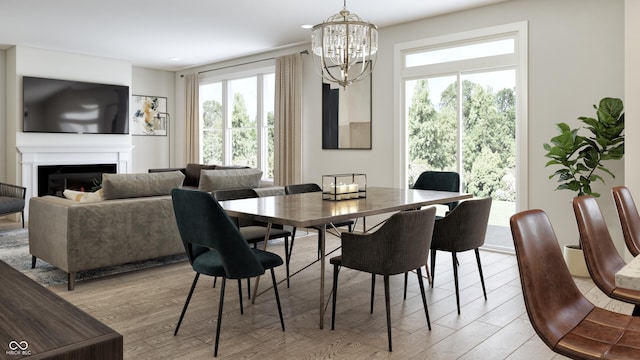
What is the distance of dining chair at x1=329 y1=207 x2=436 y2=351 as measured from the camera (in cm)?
257

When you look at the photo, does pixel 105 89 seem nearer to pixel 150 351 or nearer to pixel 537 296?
pixel 150 351

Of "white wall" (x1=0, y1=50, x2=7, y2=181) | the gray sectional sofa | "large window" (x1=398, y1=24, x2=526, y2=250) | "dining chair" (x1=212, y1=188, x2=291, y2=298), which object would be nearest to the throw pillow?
the gray sectional sofa

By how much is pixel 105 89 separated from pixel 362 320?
6.63 m

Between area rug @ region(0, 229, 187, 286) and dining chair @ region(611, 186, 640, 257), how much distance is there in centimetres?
376

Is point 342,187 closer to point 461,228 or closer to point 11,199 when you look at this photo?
point 461,228

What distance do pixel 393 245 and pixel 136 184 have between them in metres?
2.51

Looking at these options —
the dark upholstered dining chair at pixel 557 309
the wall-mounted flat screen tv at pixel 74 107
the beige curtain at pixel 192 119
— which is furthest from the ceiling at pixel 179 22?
the dark upholstered dining chair at pixel 557 309

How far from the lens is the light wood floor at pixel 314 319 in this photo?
8.53ft

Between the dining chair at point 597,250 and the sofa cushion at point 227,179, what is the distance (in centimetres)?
367

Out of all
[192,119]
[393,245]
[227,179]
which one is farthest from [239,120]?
[393,245]

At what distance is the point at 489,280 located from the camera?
407 cm

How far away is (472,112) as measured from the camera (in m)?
5.38

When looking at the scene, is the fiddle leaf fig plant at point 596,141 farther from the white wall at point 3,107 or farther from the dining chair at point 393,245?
the white wall at point 3,107

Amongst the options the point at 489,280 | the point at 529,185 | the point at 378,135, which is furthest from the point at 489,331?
the point at 378,135
